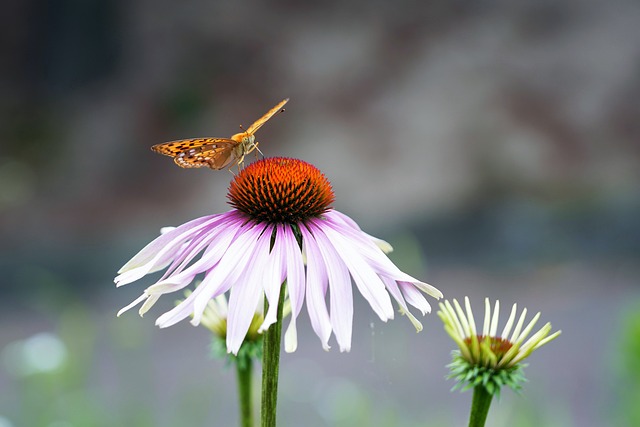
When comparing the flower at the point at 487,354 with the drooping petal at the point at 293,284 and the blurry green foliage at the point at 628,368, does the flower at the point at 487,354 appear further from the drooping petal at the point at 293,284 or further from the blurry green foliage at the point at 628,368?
the blurry green foliage at the point at 628,368

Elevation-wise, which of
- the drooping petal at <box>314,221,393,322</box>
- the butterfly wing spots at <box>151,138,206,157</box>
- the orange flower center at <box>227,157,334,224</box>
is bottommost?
the drooping petal at <box>314,221,393,322</box>

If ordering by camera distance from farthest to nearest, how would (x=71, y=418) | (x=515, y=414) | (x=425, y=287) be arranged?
1. (x=71, y=418)
2. (x=515, y=414)
3. (x=425, y=287)

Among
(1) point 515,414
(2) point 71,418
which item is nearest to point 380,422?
(1) point 515,414

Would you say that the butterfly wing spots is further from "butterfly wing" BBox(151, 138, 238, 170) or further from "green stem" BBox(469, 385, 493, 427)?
"green stem" BBox(469, 385, 493, 427)

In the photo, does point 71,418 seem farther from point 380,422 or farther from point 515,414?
point 515,414

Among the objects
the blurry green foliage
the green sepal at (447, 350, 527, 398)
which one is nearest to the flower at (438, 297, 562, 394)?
the green sepal at (447, 350, 527, 398)

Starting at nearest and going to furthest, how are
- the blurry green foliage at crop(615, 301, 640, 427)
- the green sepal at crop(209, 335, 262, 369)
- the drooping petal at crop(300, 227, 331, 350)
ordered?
1. the drooping petal at crop(300, 227, 331, 350)
2. the green sepal at crop(209, 335, 262, 369)
3. the blurry green foliage at crop(615, 301, 640, 427)
